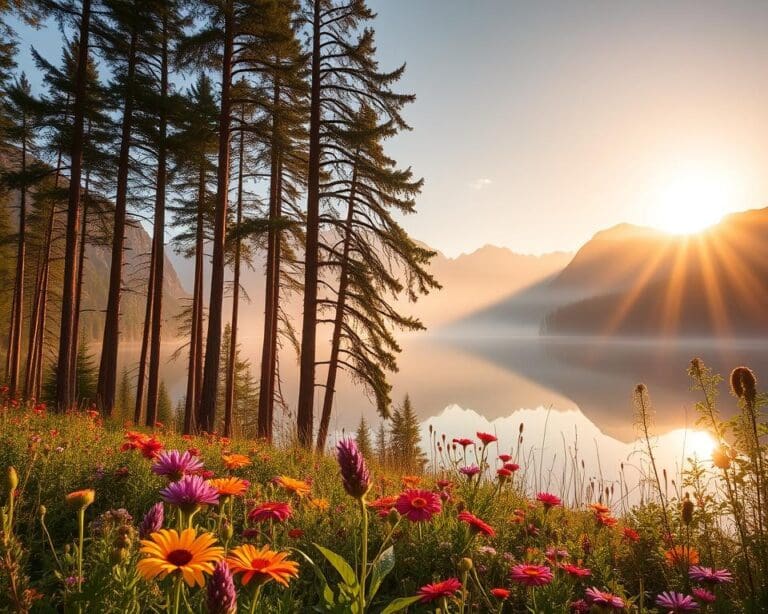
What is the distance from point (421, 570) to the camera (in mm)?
2551

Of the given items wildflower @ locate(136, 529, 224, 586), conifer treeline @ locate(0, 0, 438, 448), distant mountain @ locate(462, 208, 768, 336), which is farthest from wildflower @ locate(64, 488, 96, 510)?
distant mountain @ locate(462, 208, 768, 336)

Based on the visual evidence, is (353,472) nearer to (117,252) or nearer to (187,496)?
(187,496)

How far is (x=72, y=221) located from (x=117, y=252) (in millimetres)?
1569

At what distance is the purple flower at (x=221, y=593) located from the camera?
935mm

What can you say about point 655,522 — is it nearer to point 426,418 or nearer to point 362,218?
point 362,218

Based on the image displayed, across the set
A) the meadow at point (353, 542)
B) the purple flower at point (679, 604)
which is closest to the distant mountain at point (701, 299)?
the meadow at point (353, 542)

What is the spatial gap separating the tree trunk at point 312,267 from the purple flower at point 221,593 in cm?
897

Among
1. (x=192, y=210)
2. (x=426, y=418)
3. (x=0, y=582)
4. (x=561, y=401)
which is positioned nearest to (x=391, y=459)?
(x=0, y=582)

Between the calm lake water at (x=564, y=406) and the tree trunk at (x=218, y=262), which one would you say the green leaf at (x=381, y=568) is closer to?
the tree trunk at (x=218, y=262)

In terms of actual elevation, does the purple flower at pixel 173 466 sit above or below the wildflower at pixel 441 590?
above

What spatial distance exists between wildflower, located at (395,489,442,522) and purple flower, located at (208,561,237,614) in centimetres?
87

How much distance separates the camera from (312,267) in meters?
10.3

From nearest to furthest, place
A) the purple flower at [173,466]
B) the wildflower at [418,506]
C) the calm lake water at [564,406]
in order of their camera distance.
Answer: the purple flower at [173,466] < the wildflower at [418,506] < the calm lake water at [564,406]

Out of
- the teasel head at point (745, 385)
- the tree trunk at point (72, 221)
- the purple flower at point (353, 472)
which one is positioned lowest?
the purple flower at point (353, 472)
